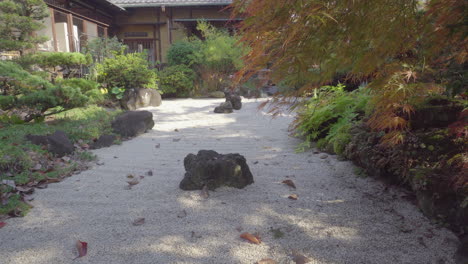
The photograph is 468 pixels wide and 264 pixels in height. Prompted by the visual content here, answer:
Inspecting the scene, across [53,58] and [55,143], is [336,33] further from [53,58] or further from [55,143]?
[53,58]

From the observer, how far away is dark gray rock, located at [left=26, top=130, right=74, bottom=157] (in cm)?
409

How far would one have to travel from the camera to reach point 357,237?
2100 millimetres

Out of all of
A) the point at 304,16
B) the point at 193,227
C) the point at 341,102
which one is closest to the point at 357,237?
the point at 193,227

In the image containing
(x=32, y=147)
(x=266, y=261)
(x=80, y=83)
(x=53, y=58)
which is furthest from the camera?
(x=53, y=58)

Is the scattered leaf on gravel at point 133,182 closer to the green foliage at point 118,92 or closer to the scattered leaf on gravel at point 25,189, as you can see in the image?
the scattered leaf on gravel at point 25,189

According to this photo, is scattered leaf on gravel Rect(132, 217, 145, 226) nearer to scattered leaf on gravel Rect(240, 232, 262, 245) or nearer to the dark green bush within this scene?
scattered leaf on gravel Rect(240, 232, 262, 245)

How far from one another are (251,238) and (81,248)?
42.0 inches

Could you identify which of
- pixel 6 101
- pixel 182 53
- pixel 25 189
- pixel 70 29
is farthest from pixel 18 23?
pixel 182 53

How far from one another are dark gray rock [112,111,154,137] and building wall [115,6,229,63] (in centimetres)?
993

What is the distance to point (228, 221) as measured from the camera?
7.73 feet

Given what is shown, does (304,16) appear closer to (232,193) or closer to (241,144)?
(232,193)

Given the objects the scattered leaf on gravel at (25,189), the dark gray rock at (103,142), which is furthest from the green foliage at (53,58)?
Answer: the scattered leaf on gravel at (25,189)

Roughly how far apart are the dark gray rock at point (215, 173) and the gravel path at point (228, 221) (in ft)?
0.25

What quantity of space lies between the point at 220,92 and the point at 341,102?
8312 mm
